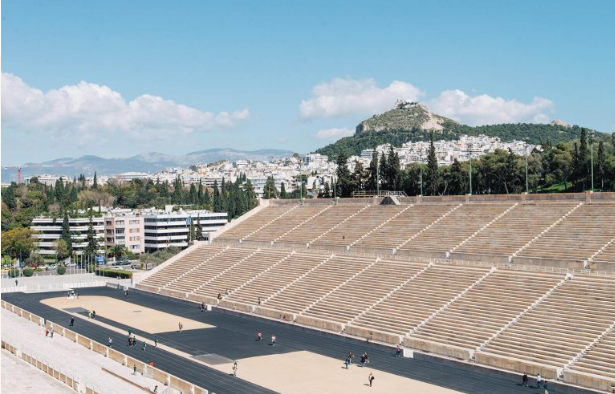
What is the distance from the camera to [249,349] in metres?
48.9

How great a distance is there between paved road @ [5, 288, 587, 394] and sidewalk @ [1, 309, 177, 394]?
236cm

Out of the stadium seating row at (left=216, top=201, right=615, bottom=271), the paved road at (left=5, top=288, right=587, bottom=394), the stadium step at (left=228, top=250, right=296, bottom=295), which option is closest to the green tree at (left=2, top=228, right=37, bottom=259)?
the stadium seating row at (left=216, top=201, right=615, bottom=271)

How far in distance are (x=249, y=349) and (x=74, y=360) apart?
1172 cm

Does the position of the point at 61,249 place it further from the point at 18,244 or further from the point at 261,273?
the point at 261,273

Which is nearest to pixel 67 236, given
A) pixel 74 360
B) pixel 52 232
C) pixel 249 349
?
pixel 52 232

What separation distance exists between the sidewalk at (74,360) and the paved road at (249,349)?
7.74 feet

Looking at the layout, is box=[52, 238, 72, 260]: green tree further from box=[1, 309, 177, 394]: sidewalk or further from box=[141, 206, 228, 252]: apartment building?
box=[1, 309, 177, 394]: sidewalk

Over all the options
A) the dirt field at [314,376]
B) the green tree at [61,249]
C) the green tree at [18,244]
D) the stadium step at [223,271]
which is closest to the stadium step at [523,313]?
the dirt field at [314,376]

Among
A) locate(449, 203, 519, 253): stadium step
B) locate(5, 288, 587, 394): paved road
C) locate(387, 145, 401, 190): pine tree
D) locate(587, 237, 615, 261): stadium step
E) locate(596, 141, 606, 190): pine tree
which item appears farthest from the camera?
locate(387, 145, 401, 190): pine tree

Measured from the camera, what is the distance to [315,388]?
38875 millimetres

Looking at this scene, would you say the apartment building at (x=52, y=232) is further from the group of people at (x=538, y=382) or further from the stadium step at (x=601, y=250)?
the group of people at (x=538, y=382)

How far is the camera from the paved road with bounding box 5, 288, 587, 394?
129 feet

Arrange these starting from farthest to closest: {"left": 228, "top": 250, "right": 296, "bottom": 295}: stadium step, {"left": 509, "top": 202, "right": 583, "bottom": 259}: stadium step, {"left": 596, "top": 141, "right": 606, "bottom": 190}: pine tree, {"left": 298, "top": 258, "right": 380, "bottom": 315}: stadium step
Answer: {"left": 596, "top": 141, "right": 606, "bottom": 190}: pine tree → {"left": 228, "top": 250, "right": 296, "bottom": 295}: stadium step → {"left": 298, "top": 258, "right": 380, "bottom": 315}: stadium step → {"left": 509, "top": 202, "right": 583, "bottom": 259}: stadium step

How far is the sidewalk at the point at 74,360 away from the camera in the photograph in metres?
40.0
